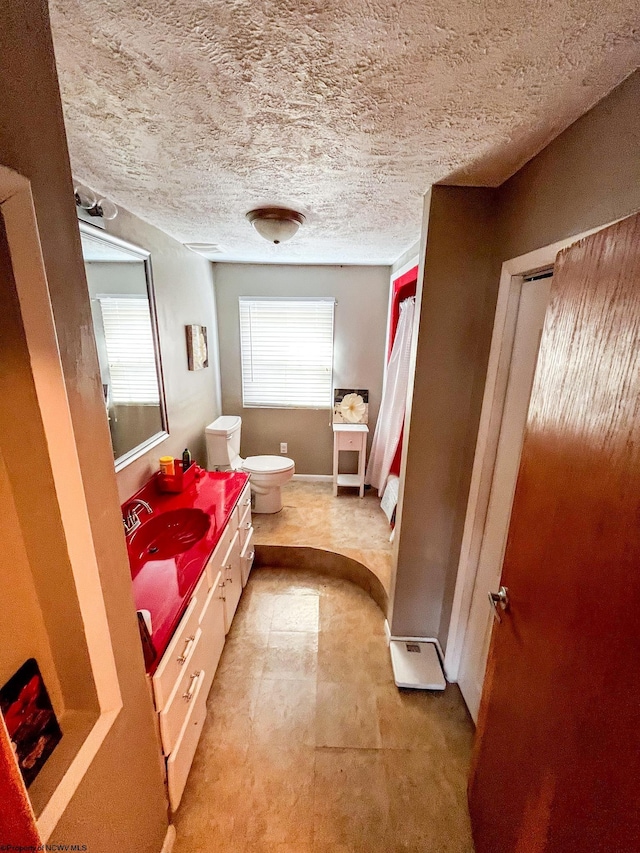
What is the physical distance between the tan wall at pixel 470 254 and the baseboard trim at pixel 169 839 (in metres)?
1.20

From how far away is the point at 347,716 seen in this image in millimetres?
1583

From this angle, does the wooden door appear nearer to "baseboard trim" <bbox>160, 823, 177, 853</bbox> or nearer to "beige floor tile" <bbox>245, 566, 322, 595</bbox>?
"baseboard trim" <bbox>160, 823, 177, 853</bbox>

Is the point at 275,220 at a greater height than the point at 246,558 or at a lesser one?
greater

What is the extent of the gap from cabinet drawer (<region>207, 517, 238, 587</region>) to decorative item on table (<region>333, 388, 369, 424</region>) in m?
1.78

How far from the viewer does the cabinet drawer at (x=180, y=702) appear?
1.13 m

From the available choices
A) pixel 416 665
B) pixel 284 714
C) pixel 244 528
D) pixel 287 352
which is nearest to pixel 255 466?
pixel 244 528

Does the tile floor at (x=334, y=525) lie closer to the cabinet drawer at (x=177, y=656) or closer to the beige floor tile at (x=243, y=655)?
the beige floor tile at (x=243, y=655)

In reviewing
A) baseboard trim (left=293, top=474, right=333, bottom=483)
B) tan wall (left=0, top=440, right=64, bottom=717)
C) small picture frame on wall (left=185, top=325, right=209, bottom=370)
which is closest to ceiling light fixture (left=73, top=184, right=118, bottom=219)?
small picture frame on wall (left=185, top=325, right=209, bottom=370)

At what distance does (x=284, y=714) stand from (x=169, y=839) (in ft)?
1.85

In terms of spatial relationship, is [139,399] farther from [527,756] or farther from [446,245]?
[527,756]

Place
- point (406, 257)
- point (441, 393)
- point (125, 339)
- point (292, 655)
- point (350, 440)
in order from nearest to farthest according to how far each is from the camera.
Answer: point (441, 393) → point (125, 339) → point (292, 655) → point (406, 257) → point (350, 440)

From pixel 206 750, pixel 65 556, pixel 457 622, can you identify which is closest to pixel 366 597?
pixel 457 622

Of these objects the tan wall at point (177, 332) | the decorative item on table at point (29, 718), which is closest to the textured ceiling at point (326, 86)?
the tan wall at point (177, 332)

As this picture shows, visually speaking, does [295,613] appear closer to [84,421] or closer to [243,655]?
[243,655]
